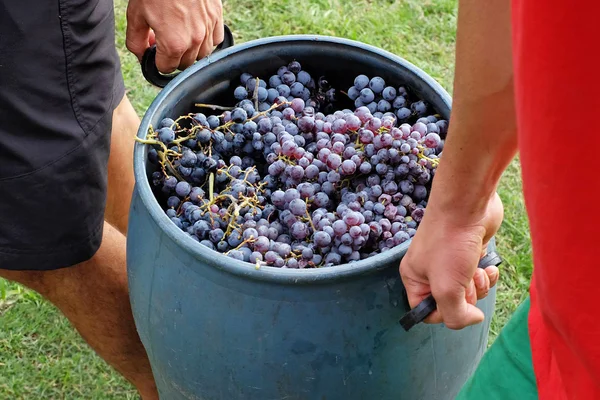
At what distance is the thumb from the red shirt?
109 cm

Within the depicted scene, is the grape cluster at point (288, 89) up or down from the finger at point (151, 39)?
up

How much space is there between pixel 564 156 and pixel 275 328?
2.05 feet

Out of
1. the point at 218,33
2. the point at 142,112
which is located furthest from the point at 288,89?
the point at 142,112

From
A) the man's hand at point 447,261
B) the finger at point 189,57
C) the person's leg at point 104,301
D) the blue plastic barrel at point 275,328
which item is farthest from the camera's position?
the person's leg at point 104,301

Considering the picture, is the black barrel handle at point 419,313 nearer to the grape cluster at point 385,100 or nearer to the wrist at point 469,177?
the wrist at point 469,177

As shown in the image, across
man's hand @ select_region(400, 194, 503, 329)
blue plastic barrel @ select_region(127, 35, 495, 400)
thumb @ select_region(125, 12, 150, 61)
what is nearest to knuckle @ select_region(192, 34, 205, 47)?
thumb @ select_region(125, 12, 150, 61)

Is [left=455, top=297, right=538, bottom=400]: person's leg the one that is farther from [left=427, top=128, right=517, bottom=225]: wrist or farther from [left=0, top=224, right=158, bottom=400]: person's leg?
[left=0, top=224, right=158, bottom=400]: person's leg

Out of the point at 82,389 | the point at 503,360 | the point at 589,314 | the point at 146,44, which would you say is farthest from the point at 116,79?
the point at 589,314

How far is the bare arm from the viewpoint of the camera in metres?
0.86

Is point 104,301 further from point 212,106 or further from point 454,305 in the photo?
point 454,305

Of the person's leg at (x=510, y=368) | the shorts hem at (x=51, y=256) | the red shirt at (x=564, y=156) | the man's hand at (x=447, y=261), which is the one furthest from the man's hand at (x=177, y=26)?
the red shirt at (x=564, y=156)

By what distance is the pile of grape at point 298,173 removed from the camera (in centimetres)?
124

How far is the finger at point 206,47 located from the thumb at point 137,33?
0.13 m

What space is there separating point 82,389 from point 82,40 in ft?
3.44
